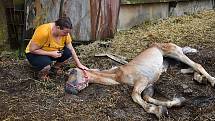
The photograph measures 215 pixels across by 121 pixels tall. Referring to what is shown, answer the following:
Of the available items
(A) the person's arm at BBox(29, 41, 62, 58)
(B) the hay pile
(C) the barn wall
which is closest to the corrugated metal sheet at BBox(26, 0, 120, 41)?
(B) the hay pile

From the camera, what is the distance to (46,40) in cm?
722

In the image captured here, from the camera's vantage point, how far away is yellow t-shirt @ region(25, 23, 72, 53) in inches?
282

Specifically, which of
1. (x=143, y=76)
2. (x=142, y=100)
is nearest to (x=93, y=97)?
(x=142, y=100)

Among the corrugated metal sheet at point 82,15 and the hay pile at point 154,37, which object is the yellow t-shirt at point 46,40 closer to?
the hay pile at point 154,37

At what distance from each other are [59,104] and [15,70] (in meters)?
1.94

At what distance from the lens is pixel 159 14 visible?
12281mm

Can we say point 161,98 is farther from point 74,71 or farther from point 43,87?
point 43,87

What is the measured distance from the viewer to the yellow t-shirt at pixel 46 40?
282 inches

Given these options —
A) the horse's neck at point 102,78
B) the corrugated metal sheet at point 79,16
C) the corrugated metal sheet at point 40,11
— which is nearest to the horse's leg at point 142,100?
the horse's neck at point 102,78

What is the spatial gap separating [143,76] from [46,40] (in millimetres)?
1639

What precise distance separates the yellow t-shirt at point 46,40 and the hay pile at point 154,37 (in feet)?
3.35

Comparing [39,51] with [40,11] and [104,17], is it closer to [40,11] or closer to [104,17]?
[40,11]

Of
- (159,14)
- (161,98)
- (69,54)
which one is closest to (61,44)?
(69,54)

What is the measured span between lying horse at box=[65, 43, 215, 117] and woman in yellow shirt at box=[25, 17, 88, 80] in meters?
0.38
